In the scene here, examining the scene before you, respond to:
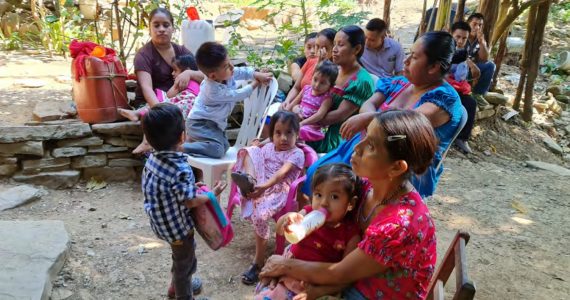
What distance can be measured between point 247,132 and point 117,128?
112 cm

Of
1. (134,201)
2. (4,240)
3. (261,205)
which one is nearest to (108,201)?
(134,201)

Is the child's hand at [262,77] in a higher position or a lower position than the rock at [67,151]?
higher

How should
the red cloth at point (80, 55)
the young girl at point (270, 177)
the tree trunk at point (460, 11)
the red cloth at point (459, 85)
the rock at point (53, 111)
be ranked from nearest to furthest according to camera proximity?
the young girl at point (270, 177), the red cloth at point (80, 55), the rock at point (53, 111), the red cloth at point (459, 85), the tree trunk at point (460, 11)

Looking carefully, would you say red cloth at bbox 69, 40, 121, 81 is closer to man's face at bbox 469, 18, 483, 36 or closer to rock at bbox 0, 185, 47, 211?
rock at bbox 0, 185, 47, 211

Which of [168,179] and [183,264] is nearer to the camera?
[168,179]

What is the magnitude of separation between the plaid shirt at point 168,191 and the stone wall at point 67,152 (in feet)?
6.06

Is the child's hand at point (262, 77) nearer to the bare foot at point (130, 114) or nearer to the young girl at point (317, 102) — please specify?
the young girl at point (317, 102)

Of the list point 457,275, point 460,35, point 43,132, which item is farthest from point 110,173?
point 460,35

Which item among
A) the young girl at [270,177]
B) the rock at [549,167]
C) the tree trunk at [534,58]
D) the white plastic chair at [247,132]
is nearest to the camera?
the young girl at [270,177]

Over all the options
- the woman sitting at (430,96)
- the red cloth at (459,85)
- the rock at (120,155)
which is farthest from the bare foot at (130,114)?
the red cloth at (459,85)

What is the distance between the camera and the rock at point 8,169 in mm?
3645

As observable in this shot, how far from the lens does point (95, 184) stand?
3832 mm

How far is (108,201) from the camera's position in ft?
11.9

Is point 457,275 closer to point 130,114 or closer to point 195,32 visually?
point 130,114
